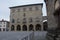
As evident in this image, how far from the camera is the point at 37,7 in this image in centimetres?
4978

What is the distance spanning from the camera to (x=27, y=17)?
5109 cm

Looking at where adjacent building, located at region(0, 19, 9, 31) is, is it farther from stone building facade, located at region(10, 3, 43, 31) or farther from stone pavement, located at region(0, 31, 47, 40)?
stone pavement, located at region(0, 31, 47, 40)

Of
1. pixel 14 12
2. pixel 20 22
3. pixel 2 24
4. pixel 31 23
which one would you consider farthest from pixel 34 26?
pixel 2 24

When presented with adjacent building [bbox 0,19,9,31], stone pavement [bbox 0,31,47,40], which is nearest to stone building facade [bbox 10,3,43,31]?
adjacent building [bbox 0,19,9,31]

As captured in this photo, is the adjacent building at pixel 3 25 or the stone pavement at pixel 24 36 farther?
the adjacent building at pixel 3 25

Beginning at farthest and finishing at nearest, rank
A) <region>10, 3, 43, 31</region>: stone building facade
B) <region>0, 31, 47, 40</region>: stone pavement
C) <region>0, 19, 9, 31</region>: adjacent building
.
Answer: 1. <region>0, 19, 9, 31</region>: adjacent building
2. <region>10, 3, 43, 31</region>: stone building facade
3. <region>0, 31, 47, 40</region>: stone pavement

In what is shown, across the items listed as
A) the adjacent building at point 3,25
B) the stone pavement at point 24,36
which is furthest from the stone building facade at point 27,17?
the stone pavement at point 24,36

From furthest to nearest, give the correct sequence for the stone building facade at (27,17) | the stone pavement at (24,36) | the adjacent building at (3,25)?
the adjacent building at (3,25), the stone building facade at (27,17), the stone pavement at (24,36)

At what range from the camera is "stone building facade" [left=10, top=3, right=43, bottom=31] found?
4925 centimetres

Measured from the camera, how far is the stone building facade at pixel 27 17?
49.2 metres

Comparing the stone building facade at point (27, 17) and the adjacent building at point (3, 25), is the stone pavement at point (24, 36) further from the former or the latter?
the adjacent building at point (3, 25)

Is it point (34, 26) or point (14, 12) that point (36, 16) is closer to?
point (34, 26)

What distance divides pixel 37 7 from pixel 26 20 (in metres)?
6.63

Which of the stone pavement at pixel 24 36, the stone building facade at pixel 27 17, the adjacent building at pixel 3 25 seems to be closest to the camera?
the stone pavement at pixel 24 36
